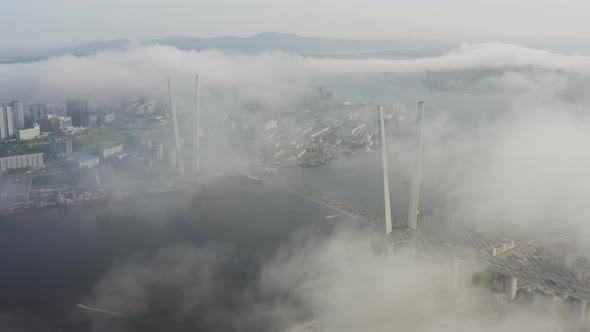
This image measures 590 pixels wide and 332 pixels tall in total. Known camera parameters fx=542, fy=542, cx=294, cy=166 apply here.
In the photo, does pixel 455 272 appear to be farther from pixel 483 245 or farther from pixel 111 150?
pixel 111 150

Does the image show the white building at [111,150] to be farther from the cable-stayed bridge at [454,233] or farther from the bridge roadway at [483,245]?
the bridge roadway at [483,245]

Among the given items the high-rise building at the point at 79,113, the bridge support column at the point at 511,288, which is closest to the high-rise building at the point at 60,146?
the high-rise building at the point at 79,113

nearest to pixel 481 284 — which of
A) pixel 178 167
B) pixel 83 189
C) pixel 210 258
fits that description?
pixel 210 258

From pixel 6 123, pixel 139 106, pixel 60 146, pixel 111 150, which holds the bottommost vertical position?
pixel 111 150

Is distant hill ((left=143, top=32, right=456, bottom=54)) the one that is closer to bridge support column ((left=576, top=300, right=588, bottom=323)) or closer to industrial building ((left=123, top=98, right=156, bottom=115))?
industrial building ((left=123, top=98, right=156, bottom=115))

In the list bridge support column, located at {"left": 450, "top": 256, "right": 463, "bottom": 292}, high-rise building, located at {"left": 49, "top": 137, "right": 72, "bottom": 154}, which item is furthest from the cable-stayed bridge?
high-rise building, located at {"left": 49, "top": 137, "right": 72, "bottom": 154}

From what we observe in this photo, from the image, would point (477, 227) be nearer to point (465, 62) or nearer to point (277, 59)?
point (465, 62)

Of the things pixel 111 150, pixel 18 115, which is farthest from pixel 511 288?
pixel 18 115
